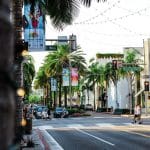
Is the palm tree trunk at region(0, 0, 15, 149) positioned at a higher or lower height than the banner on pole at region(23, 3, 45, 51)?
lower

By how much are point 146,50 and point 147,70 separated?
3303 millimetres

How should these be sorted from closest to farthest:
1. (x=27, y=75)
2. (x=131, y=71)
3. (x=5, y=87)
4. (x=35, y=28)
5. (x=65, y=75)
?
(x=5, y=87) → (x=35, y=28) → (x=65, y=75) → (x=27, y=75) → (x=131, y=71)

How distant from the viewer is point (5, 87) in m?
2.89

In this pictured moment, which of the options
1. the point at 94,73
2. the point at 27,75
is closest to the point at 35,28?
the point at 27,75

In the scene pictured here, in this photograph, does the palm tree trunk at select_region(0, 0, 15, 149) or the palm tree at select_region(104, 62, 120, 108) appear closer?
the palm tree trunk at select_region(0, 0, 15, 149)

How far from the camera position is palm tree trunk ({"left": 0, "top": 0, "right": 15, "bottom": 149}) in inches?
112

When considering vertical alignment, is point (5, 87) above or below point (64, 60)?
below

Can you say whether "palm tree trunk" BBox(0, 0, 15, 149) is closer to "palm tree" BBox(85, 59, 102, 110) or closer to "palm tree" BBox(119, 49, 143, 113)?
"palm tree" BBox(119, 49, 143, 113)

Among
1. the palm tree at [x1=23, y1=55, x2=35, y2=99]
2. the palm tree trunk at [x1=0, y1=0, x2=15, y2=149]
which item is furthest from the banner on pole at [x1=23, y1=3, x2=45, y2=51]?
the palm tree trunk at [x1=0, y1=0, x2=15, y2=149]

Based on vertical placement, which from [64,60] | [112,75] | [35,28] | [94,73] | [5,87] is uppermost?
[94,73]

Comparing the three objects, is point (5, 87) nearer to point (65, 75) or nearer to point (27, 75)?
point (65, 75)

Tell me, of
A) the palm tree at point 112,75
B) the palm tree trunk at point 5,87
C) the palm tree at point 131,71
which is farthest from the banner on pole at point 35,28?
the palm tree at point 112,75

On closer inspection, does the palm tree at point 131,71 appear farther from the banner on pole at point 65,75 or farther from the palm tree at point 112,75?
the banner on pole at point 65,75

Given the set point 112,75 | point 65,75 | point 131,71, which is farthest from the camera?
point 112,75
